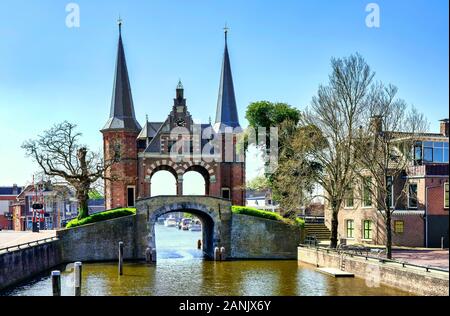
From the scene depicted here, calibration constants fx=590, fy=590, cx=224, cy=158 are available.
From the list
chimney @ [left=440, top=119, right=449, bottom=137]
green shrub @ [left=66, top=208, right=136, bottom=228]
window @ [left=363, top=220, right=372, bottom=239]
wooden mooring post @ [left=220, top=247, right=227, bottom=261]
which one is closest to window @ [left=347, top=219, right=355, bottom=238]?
window @ [left=363, top=220, right=372, bottom=239]

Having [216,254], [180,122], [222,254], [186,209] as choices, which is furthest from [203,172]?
[222,254]

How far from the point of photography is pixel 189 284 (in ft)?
101

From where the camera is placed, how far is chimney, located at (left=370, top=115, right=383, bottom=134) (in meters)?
33.8

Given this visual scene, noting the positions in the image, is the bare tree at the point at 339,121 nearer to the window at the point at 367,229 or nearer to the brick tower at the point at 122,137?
the window at the point at 367,229

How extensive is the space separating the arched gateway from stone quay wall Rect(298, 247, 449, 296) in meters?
8.68

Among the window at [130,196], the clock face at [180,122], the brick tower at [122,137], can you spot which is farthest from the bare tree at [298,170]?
the window at [130,196]

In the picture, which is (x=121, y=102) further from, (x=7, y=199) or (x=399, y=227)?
(x=7, y=199)

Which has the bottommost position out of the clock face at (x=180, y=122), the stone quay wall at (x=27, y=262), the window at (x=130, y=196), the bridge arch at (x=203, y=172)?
the stone quay wall at (x=27, y=262)

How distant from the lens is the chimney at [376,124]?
3384 cm

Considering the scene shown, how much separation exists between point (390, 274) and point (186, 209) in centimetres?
2133

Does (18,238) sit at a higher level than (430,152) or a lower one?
lower

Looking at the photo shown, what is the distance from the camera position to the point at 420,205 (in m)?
40.9

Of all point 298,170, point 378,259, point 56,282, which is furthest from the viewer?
point 298,170

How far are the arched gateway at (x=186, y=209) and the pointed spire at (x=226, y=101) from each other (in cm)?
1458
